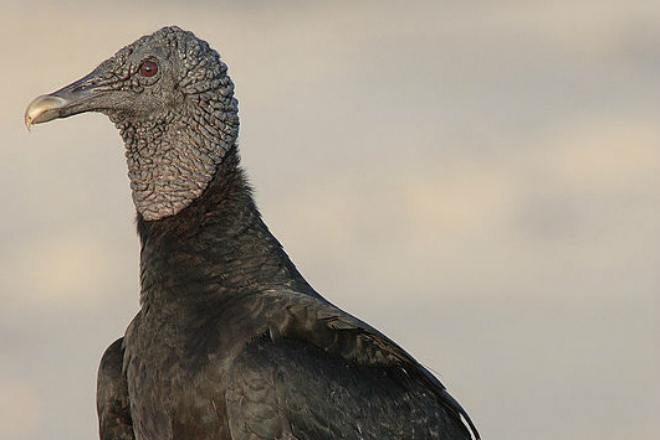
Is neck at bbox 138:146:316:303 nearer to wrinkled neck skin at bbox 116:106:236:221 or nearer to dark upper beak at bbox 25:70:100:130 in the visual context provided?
wrinkled neck skin at bbox 116:106:236:221

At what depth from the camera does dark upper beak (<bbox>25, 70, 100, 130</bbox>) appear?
28.0 feet

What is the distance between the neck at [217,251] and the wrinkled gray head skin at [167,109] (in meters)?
0.09

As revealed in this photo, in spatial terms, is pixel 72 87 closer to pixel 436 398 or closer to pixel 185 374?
pixel 185 374

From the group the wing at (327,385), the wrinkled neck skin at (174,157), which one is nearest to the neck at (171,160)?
the wrinkled neck skin at (174,157)

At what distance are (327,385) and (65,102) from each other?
2.06 metres

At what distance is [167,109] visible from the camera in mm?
8688

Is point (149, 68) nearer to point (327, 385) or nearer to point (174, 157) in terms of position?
point (174, 157)

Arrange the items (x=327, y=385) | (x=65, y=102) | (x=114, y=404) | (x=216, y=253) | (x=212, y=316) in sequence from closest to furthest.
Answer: (x=327, y=385) < (x=212, y=316) < (x=216, y=253) < (x=65, y=102) < (x=114, y=404)

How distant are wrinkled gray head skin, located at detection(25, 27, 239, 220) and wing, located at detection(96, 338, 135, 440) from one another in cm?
89

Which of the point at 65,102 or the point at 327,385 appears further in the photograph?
the point at 65,102

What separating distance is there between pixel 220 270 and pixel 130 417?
1.10 metres

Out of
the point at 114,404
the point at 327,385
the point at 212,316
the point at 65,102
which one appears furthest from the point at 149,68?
the point at 327,385

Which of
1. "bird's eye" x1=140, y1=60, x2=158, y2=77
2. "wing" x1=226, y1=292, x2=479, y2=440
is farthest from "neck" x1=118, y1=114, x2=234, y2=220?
"wing" x1=226, y1=292, x2=479, y2=440

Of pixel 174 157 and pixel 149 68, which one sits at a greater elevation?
pixel 149 68
